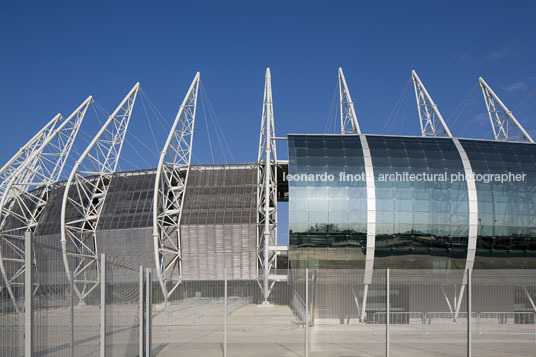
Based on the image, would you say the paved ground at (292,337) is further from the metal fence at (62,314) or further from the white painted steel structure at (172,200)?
the white painted steel structure at (172,200)

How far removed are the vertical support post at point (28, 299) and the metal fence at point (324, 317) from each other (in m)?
6.85

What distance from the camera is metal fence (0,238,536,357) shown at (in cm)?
1867

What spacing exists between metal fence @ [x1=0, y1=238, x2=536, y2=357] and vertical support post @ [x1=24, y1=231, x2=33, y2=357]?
6.85 metres

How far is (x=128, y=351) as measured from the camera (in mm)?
15703

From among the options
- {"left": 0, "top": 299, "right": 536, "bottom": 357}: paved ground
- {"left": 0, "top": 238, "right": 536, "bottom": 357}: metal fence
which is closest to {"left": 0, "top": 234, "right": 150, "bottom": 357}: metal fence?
{"left": 0, "top": 238, "right": 536, "bottom": 357}: metal fence

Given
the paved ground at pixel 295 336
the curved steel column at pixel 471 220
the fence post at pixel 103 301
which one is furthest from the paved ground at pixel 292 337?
the curved steel column at pixel 471 220

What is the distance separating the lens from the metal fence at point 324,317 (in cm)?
1867

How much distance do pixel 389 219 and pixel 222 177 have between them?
2324 centimetres

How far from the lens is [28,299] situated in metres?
7.19

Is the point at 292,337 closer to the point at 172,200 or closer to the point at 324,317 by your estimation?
the point at 324,317

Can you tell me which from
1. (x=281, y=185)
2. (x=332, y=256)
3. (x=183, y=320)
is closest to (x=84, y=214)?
(x=281, y=185)

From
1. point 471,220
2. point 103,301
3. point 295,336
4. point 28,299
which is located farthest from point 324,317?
point 471,220

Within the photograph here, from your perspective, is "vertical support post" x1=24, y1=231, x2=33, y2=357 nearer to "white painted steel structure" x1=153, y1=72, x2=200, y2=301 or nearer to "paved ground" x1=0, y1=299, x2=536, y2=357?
"paved ground" x1=0, y1=299, x2=536, y2=357

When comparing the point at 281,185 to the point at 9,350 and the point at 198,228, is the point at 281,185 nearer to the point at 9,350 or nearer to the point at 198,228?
the point at 198,228
